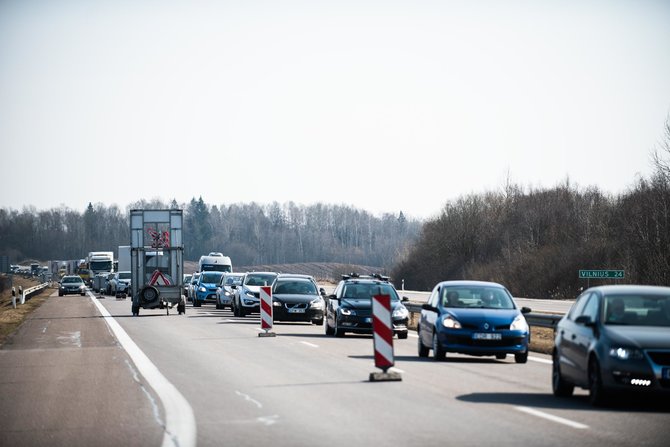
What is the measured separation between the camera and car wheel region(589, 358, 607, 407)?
13.5 metres

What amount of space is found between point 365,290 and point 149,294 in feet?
48.5

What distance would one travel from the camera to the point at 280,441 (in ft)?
35.4

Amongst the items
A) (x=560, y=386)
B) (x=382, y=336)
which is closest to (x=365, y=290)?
(x=382, y=336)

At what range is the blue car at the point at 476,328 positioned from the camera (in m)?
21.1

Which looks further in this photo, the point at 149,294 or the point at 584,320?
the point at 149,294

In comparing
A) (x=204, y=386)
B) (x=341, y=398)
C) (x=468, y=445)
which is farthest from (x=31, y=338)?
(x=468, y=445)

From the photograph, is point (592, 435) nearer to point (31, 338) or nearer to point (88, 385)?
point (88, 385)

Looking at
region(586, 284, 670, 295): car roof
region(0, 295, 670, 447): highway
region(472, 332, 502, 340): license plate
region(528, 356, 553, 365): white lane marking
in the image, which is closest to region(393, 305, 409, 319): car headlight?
region(0, 295, 670, 447): highway

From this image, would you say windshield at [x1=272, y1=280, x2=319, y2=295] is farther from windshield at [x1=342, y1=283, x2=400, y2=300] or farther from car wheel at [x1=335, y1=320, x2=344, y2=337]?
car wheel at [x1=335, y1=320, x2=344, y2=337]

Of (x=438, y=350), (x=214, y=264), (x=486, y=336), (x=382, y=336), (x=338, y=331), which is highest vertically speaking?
(x=214, y=264)

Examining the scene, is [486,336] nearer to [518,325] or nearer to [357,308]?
[518,325]

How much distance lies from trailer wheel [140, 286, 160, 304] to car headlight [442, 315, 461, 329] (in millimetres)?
23938

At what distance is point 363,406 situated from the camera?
542 inches

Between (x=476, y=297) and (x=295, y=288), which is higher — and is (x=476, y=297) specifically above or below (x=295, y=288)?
above
